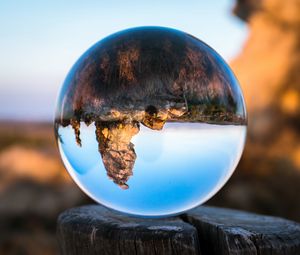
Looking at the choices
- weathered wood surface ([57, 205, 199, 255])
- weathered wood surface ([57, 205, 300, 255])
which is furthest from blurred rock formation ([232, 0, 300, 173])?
weathered wood surface ([57, 205, 199, 255])

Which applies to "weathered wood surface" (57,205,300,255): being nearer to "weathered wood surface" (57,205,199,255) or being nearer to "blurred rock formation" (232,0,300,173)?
"weathered wood surface" (57,205,199,255)

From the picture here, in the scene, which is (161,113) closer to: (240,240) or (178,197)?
(178,197)

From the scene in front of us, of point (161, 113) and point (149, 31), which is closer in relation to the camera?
point (161, 113)

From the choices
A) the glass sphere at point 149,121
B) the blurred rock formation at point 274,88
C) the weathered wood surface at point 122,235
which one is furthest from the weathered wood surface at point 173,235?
the blurred rock formation at point 274,88

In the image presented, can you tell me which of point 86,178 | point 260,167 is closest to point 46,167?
point 260,167

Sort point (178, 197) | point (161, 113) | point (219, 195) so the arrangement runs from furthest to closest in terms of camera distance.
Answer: point (219, 195), point (178, 197), point (161, 113)

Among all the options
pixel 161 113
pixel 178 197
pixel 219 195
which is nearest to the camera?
pixel 161 113
